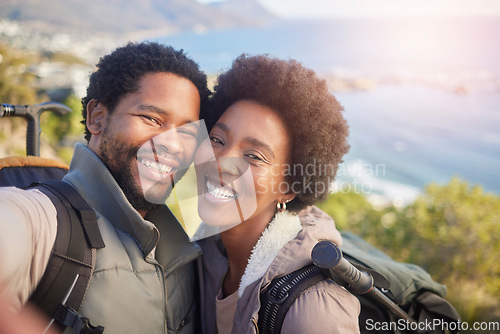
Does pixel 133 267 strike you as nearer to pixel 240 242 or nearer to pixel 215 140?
pixel 240 242

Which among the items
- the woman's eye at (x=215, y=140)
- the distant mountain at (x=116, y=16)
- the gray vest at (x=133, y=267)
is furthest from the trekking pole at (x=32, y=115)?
the distant mountain at (x=116, y=16)

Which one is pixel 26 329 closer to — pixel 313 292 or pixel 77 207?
pixel 77 207

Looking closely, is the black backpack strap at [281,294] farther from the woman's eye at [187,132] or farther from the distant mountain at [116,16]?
the distant mountain at [116,16]

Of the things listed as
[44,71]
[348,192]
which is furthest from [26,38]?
[348,192]

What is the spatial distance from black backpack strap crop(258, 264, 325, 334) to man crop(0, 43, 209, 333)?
0.62 metres

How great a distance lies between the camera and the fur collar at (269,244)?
221cm

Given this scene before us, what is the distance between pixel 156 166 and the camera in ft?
7.97

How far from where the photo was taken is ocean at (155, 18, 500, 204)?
2877 cm

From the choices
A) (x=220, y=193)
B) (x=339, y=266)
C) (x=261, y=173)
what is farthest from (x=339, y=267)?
(x=220, y=193)

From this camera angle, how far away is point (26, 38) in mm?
64812

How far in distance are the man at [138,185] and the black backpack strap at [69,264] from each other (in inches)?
1.7

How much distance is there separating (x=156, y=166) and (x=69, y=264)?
2.95 feet

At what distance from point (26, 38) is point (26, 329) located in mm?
78378

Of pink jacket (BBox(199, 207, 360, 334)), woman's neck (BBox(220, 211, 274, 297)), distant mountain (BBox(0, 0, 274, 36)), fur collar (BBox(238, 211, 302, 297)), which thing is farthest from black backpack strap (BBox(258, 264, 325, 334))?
distant mountain (BBox(0, 0, 274, 36))
